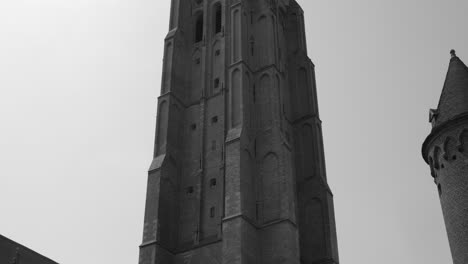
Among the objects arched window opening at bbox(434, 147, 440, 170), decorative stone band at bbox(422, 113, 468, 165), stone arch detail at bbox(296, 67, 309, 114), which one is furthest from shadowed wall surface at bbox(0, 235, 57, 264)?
stone arch detail at bbox(296, 67, 309, 114)

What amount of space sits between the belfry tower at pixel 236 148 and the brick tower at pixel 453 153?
8943 millimetres

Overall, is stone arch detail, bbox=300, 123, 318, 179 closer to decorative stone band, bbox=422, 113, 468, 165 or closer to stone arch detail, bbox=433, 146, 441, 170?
decorative stone band, bbox=422, 113, 468, 165

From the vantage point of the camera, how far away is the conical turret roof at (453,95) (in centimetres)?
2820

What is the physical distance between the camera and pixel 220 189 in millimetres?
36719

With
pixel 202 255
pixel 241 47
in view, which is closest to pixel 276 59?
pixel 241 47

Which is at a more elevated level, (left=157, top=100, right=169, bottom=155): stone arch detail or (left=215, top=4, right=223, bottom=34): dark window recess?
(left=215, top=4, right=223, bottom=34): dark window recess

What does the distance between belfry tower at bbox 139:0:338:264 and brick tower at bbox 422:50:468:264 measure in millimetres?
8943

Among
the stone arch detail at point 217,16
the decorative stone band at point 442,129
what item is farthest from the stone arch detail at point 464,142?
the stone arch detail at point 217,16

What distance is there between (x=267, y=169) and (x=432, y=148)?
10691 mm

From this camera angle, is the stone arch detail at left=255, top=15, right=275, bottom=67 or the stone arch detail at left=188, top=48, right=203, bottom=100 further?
the stone arch detail at left=188, top=48, right=203, bottom=100

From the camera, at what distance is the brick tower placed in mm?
25812

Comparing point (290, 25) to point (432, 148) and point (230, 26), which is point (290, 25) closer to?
point (230, 26)

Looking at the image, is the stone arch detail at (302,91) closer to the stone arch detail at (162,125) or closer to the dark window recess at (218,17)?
the dark window recess at (218,17)

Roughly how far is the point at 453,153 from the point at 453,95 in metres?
2.94
